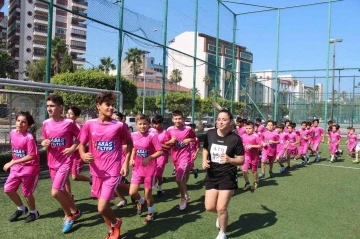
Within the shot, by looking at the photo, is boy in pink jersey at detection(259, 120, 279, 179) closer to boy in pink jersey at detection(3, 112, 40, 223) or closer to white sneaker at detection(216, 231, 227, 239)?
white sneaker at detection(216, 231, 227, 239)

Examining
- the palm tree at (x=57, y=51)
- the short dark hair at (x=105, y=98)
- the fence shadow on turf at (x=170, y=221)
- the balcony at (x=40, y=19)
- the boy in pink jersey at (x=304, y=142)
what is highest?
the balcony at (x=40, y=19)

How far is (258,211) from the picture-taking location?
230 inches

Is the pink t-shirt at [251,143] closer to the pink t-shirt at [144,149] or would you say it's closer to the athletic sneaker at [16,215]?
the pink t-shirt at [144,149]

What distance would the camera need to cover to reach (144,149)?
17.6 feet

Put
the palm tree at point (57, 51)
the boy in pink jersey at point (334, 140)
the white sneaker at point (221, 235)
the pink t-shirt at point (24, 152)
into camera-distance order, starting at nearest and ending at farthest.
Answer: the white sneaker at point (221, 235) → the pink t-shirt at point (24, 152) → the boy in pink jersey at point (334, 140) → the palm tree at point (57, 51)

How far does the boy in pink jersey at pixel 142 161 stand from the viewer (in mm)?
5098

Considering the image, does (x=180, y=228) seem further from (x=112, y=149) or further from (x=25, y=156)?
(x=25, y=156)

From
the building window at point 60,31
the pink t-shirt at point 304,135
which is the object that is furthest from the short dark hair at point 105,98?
the building window at point 60,31

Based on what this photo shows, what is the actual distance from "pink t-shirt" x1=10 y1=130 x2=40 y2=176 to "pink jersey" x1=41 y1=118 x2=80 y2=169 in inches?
9.6

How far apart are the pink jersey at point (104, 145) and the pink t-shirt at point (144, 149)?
1.03 metres

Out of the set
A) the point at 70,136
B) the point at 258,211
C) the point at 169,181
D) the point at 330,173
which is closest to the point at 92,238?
A: the point at 70,136

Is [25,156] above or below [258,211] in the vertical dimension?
above

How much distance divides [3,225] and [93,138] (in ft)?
6.52

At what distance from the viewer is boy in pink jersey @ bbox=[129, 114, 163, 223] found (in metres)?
5.10
